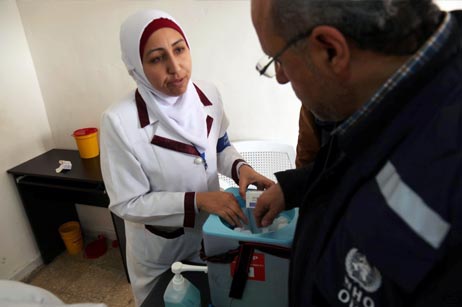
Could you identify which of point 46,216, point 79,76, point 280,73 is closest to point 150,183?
point 280,73

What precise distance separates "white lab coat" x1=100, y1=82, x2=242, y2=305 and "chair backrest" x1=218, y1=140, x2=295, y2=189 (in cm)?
69

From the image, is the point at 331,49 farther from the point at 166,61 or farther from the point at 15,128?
the point at 15,128

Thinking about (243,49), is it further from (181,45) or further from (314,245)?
(314,245)

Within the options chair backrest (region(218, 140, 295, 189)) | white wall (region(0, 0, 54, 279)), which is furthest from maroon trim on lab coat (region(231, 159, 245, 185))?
white wall (region(0, 0, 54, 279))

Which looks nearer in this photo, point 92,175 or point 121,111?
point 121,111

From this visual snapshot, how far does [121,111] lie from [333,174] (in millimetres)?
802

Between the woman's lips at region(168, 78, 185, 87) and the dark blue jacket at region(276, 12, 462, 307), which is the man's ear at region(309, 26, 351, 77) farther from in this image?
the woman's lips at region(168, 78, 185, 87)

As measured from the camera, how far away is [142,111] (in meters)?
1.16

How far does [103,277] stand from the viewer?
2350 millimetres

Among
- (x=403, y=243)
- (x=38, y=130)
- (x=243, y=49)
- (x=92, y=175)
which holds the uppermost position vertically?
(x=243, y=49)

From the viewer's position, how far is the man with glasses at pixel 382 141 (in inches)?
15.6

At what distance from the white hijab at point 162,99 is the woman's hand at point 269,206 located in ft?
1.48

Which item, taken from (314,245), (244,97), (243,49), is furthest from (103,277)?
(314,245)

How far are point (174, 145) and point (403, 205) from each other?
0.88 m
